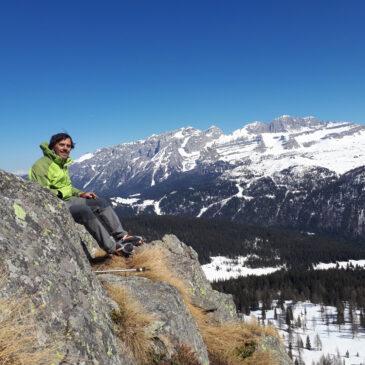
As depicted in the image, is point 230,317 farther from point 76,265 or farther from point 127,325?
point 76,265

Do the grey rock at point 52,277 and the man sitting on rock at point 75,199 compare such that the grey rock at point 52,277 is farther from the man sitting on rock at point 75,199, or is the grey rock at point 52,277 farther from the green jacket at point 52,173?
the man sitting on rock at point 75,199

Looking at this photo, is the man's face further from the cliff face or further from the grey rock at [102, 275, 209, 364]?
the grey rock at [102, 275, 209, 364]

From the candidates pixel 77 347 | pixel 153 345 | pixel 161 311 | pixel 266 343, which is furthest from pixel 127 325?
pixel 266 343

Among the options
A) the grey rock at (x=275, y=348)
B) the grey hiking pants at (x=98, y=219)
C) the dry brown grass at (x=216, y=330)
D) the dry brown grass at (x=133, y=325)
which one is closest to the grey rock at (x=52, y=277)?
the dry brown grass at (x=133, y=325)

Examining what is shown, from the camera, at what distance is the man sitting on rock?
13227mm

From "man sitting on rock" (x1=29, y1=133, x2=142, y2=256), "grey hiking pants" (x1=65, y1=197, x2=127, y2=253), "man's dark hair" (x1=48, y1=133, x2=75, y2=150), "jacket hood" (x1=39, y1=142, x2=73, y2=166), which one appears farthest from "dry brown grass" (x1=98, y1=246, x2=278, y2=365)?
"man's dark hair" (x1=48, y1=133, x2=75, y2=150)

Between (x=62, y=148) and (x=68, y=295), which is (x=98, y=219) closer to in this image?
(x=62, y=148)

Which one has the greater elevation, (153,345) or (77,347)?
(77,347)

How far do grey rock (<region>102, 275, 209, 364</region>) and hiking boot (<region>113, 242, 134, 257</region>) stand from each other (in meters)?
1.93

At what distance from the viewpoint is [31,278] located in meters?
7.73

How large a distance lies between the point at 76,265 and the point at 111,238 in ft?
→ 20.2

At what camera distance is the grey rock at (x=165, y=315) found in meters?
11.8

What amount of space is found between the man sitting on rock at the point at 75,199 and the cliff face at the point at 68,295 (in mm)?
1781

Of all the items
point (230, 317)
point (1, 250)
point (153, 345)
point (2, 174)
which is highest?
point (2, 174)
